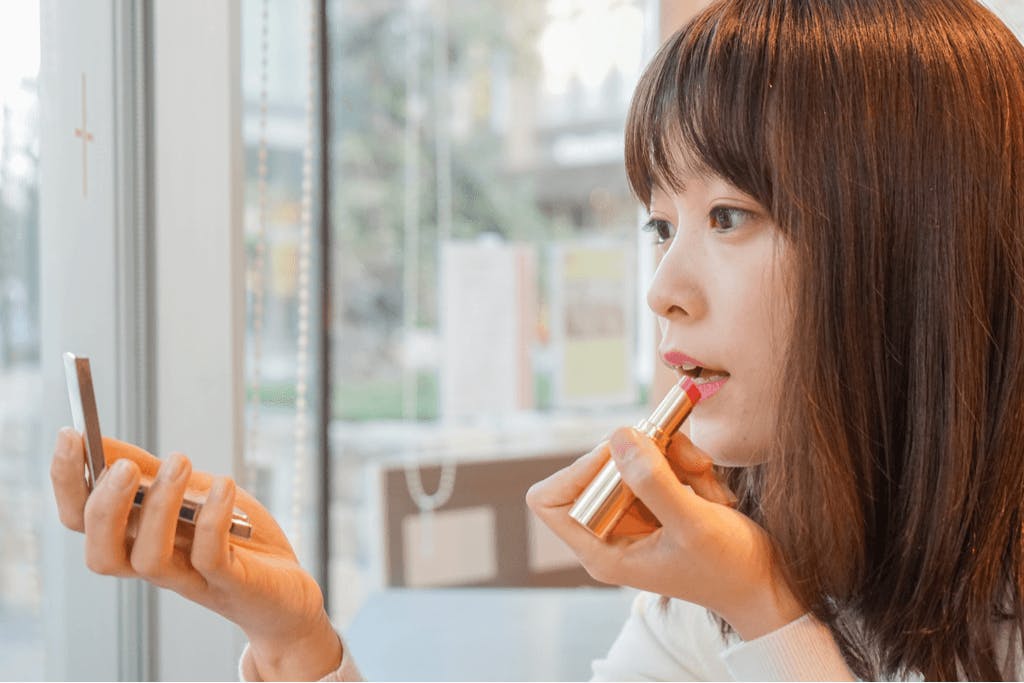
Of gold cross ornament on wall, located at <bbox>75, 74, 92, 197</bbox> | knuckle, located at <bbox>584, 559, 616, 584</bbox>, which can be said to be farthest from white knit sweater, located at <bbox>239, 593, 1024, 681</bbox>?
gold cross ornament on wall, located at <bbox>75, 74, 92, 197</bbox>

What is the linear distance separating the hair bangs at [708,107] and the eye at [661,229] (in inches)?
1.1

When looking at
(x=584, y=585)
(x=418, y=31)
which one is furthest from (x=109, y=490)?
(x=418, y=31)

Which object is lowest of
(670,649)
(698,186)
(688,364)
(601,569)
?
(670,649)

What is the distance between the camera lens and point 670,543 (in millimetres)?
492

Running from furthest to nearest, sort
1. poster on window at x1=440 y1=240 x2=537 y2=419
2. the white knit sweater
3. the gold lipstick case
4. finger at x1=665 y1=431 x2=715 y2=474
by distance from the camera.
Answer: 1. poster on window at x1=440 y1=240 x2=537 y2=419
2. the white knit sweater
3. finger at x1=665 y1=431 x2=715 y2=474
4. the gold lipstick case

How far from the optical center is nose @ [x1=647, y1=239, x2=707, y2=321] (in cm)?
58

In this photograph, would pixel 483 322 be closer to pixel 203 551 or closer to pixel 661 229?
pixel 661 229

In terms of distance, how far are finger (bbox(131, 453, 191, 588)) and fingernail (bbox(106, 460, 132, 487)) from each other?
14 mm

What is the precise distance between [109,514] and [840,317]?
0.44 meters

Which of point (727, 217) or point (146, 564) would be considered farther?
point (727, 217)

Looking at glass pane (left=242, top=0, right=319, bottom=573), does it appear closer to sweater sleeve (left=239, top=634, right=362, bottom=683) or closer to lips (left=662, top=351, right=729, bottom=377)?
sweater sleeve (left=239, top=634, right=362, bottom=683)

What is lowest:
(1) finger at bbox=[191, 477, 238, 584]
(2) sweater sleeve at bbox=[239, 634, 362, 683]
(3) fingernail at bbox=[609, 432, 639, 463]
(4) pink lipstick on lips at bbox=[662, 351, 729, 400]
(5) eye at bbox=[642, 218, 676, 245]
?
(2) sweater sleeve at bbox=[239, 634, 362, 683]

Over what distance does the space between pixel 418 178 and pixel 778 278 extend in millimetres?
1742

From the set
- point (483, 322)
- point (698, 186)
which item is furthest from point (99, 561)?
point (483, 322)
